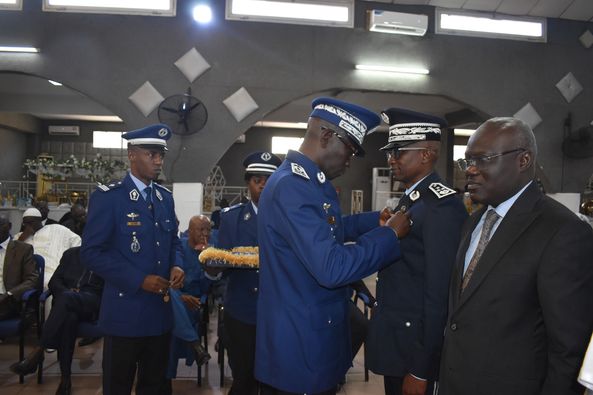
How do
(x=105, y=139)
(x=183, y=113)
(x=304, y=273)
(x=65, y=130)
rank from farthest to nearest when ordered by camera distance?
(x=105, y=139)
(x=65, y=130)
(x=183, y=113)
(x=304, y=273)

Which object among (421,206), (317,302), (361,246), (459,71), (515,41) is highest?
(515,41)

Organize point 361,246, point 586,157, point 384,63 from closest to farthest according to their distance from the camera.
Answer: point 361,246
point 384,63
point 586,157

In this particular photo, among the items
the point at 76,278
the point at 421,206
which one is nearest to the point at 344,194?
the point at 76,278

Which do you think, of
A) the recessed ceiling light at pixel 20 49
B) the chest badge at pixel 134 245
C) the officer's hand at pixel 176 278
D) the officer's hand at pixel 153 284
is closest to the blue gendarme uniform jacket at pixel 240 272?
the officer's hand at pixel 176 278

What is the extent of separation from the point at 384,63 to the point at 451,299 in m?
4.81

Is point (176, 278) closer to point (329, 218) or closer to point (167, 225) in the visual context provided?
point (167, 225)

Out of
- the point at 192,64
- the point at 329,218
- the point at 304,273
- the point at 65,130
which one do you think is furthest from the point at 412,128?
the point at 65,130

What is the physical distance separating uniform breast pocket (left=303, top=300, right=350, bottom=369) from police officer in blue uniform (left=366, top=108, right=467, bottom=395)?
0.75 feet

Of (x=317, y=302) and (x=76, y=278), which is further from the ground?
(x=317, y=302)

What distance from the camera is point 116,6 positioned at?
543 centimetres

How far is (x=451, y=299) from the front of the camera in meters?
1.57

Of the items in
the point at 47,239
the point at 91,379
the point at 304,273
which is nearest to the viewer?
the point at 304,273

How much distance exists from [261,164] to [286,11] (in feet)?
10.8

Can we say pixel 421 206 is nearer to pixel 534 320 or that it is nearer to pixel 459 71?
pixel 534 320
